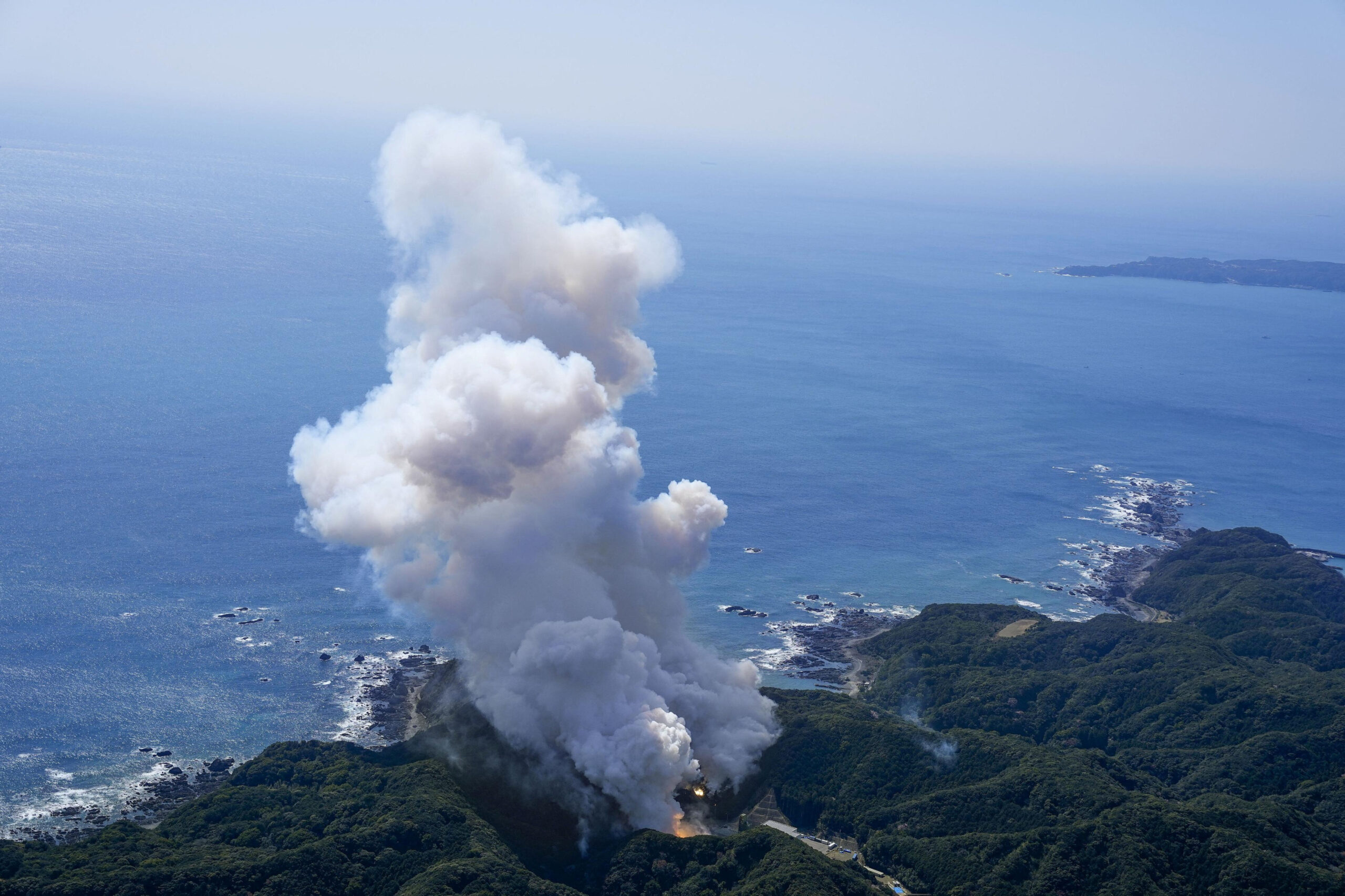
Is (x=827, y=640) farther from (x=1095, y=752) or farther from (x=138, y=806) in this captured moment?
(x=138, y=806)

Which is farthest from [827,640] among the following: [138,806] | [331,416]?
[331,416]

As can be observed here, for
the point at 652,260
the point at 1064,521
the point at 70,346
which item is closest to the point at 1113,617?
the point at 1064,521

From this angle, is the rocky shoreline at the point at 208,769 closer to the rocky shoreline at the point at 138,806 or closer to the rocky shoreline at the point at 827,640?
the rocky shoreline at the point at 138,806

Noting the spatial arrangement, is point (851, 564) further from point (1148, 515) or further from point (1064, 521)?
point (1148, 515)

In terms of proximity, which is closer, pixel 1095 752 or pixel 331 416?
pixel 1095 752

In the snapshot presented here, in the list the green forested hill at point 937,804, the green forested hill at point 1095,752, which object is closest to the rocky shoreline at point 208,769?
the green forested hill at point 937,804

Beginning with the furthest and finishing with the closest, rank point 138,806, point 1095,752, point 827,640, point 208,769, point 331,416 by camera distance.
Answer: point 331,416 → point 827,640 → point 1095,752 → point 208,769 → point 138,806
